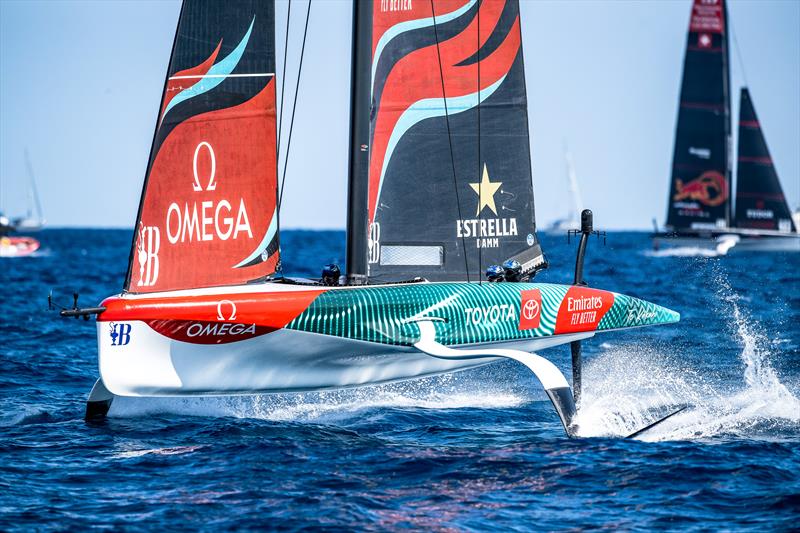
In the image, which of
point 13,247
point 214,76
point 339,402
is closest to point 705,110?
point 339,402

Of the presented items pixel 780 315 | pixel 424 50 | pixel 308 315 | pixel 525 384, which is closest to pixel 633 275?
pixel 780 315

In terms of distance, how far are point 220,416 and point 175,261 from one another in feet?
5.52

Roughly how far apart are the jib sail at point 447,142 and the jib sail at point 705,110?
3185 cm

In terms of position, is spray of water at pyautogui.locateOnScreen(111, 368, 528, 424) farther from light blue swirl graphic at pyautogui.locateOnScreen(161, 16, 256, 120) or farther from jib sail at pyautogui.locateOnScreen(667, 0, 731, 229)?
jib sail at pyautogui.locateOnScreen(667, 0, 731, 229)

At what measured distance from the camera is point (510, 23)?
12.4 m

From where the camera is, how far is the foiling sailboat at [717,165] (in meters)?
42.4

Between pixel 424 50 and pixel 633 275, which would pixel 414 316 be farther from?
pixel 633 275

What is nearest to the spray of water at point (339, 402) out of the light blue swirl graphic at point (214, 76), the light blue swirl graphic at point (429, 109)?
the light blue swirl graphic at point (429, 109)

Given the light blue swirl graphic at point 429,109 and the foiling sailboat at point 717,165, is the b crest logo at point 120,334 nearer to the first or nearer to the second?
the light blue swirl graphic at point 429,109

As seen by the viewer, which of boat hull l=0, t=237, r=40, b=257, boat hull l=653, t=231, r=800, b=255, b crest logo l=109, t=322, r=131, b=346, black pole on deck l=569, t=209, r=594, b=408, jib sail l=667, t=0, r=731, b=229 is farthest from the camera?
boat hull l=0, t=237, r=40, b=257

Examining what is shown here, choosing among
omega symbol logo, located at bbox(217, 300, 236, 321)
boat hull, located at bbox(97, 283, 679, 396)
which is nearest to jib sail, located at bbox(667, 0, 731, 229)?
boat hull, located at bbox(97, 283, 679, 396)

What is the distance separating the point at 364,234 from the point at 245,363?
2077mm

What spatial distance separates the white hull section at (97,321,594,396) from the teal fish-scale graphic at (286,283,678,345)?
0.12 meters

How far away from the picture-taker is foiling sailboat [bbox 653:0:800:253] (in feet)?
139
